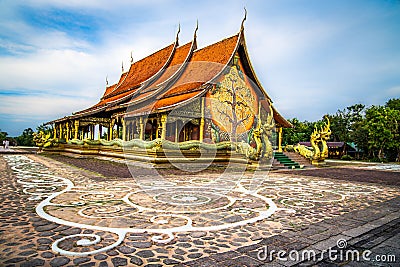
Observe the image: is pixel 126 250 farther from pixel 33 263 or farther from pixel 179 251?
pixel 33 263

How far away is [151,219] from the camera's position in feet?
12.4

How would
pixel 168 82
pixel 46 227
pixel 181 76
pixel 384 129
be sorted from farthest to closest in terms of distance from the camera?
pixel 384 129
pixel 181 76
pixel 168 82
pixel 46 227

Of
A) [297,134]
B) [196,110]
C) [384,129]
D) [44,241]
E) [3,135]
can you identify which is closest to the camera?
[44,241]

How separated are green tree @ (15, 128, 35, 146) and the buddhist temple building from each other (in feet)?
67.0

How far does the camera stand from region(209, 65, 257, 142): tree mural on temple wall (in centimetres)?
1389

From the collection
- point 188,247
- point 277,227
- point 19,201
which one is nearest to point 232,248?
point 188,247

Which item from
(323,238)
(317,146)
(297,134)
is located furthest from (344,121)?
(323,238)

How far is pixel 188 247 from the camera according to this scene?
2855 mm

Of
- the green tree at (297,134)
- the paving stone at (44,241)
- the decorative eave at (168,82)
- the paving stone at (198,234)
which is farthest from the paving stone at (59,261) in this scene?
the green tree at (297,134)

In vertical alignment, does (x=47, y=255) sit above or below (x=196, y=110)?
below

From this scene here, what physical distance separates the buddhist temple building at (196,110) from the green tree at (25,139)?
20420 mm

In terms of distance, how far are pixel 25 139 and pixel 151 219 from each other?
125 ft

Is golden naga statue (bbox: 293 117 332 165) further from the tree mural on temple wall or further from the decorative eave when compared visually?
the decorative eave
